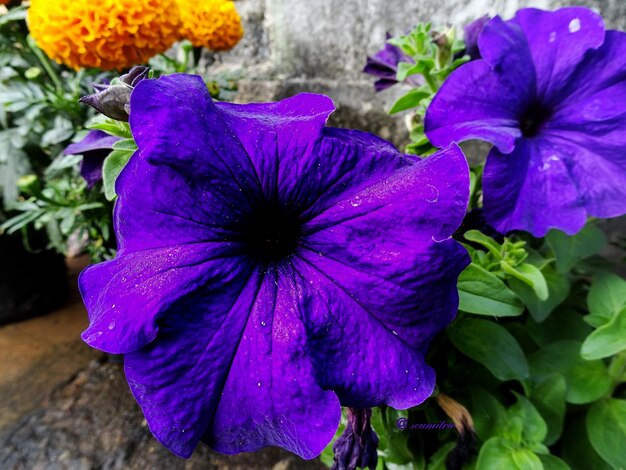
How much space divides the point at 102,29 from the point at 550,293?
2.52ft

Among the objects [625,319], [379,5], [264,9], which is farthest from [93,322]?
[264,9]

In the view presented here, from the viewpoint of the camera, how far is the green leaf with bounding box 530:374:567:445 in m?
0.57

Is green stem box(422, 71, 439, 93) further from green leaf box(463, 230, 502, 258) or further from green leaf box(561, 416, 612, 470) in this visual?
green leaf box(561, 416, 612, 470)

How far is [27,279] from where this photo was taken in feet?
4.66

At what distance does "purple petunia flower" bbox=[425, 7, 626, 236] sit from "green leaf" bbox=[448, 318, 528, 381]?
12 centimetres

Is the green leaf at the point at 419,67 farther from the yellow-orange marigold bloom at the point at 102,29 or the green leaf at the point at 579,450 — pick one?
the green leaf at the point at 579,450

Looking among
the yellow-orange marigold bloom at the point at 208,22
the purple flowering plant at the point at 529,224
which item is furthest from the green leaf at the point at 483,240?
the yellow-orange marigold bloom at the point at 208,22

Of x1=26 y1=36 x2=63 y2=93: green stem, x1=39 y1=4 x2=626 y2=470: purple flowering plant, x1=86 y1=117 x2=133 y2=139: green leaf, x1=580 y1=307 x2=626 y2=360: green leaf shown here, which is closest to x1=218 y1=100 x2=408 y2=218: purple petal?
x1=39 y1=4 x2=626 y2=470: purple flowering plant

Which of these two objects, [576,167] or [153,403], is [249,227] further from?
[576,167]

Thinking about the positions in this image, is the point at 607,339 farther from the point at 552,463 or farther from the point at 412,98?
the point at 412,98

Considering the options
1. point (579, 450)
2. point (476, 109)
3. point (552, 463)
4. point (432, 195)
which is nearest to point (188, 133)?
point (432, 195)

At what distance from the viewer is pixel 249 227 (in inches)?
15.6

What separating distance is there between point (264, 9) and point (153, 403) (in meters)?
1.13

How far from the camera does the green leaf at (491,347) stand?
527mm
